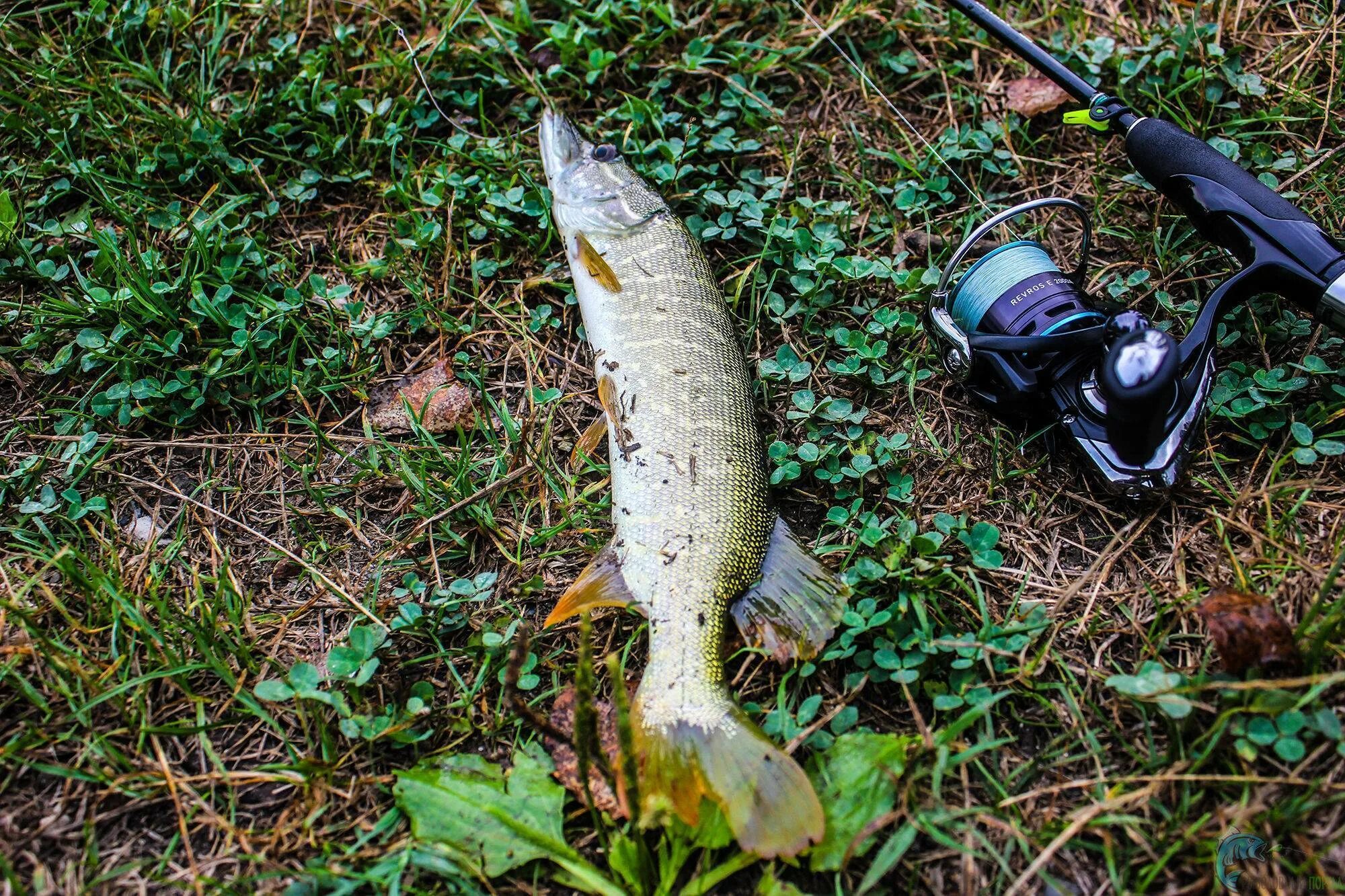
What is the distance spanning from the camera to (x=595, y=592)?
8.89 feet

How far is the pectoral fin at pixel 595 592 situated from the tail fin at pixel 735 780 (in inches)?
15.0

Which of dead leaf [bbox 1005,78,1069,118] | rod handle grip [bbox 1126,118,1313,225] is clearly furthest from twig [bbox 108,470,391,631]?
dead leaf [bbox 1005,78,1069,118]

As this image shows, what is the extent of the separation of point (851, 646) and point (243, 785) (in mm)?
1718

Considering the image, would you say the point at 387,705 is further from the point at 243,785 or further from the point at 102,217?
the point at 102,217

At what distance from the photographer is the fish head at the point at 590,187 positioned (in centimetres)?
351

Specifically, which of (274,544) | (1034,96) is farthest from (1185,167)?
(274,544)

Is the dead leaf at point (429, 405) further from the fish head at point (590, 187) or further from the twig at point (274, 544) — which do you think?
the fish head at point (590, 187)

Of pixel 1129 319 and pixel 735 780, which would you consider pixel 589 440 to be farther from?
pixel 1129 319

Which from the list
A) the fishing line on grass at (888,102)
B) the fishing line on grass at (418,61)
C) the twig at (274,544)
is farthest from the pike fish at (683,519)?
the fishing line on grass at (888,102)

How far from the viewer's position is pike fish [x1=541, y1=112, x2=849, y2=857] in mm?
2285

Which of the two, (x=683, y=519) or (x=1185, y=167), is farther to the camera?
(x=1185, y=167)

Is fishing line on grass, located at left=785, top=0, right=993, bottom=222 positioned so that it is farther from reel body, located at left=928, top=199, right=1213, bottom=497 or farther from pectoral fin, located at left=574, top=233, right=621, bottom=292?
pectoral fin, located at left=574, top=233, right=621, bottom=292

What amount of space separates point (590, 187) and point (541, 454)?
111cm

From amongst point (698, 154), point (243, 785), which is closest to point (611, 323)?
point (698, 154)
